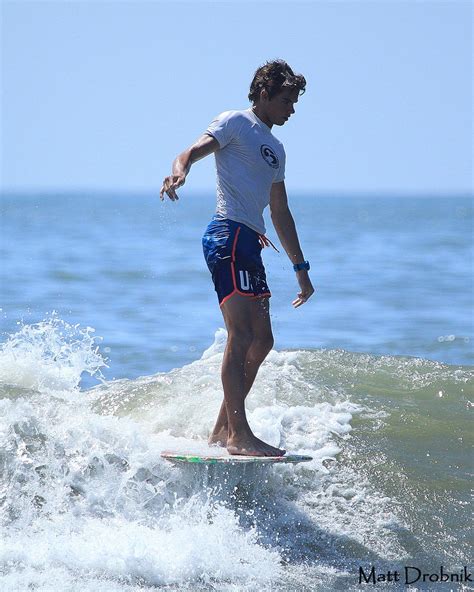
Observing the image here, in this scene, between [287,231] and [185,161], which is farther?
[287,231]

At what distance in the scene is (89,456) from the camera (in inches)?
217

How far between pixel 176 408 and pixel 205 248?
1.28 m

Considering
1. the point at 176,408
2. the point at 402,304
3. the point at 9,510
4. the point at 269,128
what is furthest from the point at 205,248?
the point at 402,304

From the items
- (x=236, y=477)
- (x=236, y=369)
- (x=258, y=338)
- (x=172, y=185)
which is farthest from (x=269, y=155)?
(x=236, y=477)

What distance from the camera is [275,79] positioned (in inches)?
226

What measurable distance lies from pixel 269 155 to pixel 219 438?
164 cm

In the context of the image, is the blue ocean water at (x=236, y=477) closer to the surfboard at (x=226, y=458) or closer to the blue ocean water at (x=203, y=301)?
the surfboard at (x=226, y=458)

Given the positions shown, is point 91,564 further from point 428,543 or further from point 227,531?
point 428,543

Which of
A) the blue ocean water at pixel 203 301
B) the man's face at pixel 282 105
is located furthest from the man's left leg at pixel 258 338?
the man's face at pixel 282 105

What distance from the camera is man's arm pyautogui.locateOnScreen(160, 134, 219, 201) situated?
5188mm

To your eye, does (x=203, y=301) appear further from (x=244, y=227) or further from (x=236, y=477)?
(x=236, y=477)

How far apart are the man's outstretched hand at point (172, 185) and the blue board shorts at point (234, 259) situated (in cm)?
50

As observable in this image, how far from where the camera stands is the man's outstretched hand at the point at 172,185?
5168mm
